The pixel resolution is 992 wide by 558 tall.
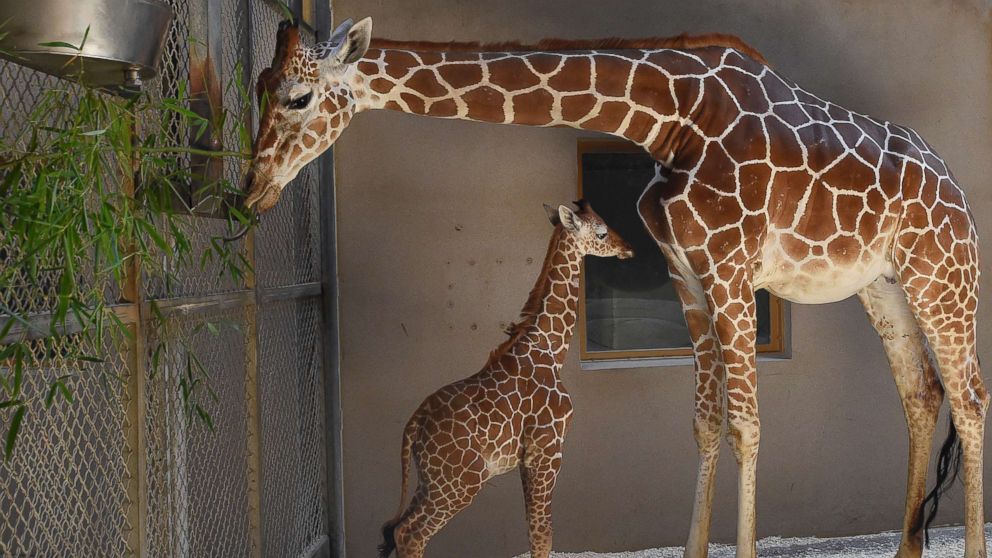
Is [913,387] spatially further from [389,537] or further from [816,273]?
[389,537]

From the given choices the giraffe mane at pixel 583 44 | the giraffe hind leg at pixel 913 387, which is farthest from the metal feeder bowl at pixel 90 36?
the giraffe hind leg at pixel 913 387

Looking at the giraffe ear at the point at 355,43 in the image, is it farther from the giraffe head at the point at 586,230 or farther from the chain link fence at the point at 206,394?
the giraffe head at the point at 586,230

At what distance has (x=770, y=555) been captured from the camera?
398cm

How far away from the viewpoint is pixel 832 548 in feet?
13.3

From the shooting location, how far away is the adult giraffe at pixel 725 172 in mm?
2762

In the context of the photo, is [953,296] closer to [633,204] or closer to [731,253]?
[731,253]

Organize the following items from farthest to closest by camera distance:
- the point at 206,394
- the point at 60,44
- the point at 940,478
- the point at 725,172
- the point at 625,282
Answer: the point at 625,282 → the point at 940,478 → the point at 206,394 → the point at 725,172 → the point at 60,44

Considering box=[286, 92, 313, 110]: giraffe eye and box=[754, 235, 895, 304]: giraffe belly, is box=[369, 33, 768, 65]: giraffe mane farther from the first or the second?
box=[754, 235, 895, 304]: giraffe belly

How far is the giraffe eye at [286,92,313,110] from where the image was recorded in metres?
2.67

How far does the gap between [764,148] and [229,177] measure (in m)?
1.82

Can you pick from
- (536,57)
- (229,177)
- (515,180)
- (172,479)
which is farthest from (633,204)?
(172,479)

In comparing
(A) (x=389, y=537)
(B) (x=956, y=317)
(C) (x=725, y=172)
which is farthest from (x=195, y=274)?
(B) (x=956, y=317)

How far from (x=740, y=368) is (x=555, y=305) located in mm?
699

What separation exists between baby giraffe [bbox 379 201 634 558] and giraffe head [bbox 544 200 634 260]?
15 mm
